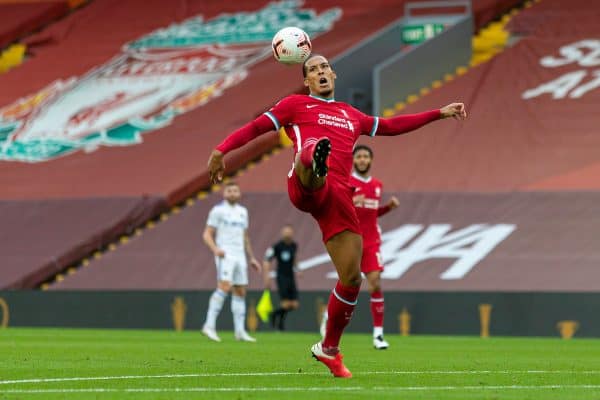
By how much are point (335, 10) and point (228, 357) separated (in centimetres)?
2273

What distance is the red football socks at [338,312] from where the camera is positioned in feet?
31.7

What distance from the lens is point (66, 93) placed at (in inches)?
1347

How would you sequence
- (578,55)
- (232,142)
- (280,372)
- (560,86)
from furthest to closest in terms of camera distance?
(578,55), (560,86), (280,372), (232,142)

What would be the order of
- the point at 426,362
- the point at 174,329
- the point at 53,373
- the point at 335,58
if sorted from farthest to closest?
the point at 335,58
the point at 174,329
the point at 426,362
the point at 53,373

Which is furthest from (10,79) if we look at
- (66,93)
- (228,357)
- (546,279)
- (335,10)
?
(228,357)

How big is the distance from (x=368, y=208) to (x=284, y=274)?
7.81 m

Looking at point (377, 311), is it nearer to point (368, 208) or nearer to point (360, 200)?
point (368, 208)

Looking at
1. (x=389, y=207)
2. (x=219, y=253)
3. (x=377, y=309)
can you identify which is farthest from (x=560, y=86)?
(x=377, y=309)

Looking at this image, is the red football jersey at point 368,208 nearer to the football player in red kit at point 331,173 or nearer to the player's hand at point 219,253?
the player's hand at point 219,253

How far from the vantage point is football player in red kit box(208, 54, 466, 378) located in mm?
9445

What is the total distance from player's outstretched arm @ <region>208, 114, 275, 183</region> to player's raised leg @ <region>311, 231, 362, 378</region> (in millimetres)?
937

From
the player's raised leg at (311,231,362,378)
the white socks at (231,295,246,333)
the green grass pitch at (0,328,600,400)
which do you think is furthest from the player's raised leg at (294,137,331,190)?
the white socks at (231,295,246,333)

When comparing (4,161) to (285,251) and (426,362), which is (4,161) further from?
(426,362)

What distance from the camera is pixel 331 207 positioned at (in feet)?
31.5
